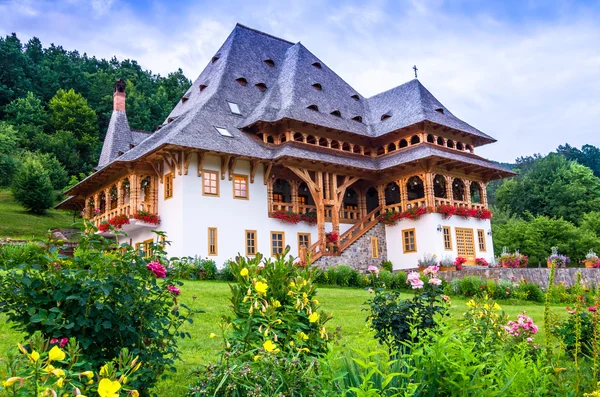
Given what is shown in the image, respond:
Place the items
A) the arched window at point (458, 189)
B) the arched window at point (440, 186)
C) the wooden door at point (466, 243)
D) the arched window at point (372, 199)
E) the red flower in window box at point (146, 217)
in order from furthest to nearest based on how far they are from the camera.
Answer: the arched window at point (372, 199)
the arched window at point (458, 189)
the arched window at point (440, 186)
the wooden door at point (466, 243)
the red flower in window box at point (146, 217)

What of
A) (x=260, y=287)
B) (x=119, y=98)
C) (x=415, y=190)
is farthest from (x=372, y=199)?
(x=260, y=287)

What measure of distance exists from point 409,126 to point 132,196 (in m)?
14.0

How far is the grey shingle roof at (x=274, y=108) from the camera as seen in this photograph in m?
23.7

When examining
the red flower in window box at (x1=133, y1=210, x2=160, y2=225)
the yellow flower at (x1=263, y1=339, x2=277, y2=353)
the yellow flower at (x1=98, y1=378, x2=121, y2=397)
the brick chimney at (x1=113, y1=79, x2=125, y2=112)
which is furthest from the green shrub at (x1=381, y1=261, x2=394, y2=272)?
the yellow flower at (x1=98, y1=378, x2=121, y2=397)

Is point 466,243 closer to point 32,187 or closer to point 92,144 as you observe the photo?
point 32,187

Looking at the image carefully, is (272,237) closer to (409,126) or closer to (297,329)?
(409,126)

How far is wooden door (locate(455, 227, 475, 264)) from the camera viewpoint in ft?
87.3

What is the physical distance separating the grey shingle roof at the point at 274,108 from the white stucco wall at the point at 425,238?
10.3ft

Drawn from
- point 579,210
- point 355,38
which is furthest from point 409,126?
point 579,210

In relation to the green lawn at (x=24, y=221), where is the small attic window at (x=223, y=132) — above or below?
above

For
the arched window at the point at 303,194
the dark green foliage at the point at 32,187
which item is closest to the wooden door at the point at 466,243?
the arched window at the point at 303,194

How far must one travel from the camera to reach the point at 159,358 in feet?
13.6

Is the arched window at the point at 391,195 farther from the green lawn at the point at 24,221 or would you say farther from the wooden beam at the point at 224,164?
the green lawn at the point at 24,221

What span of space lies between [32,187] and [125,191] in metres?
16.9
